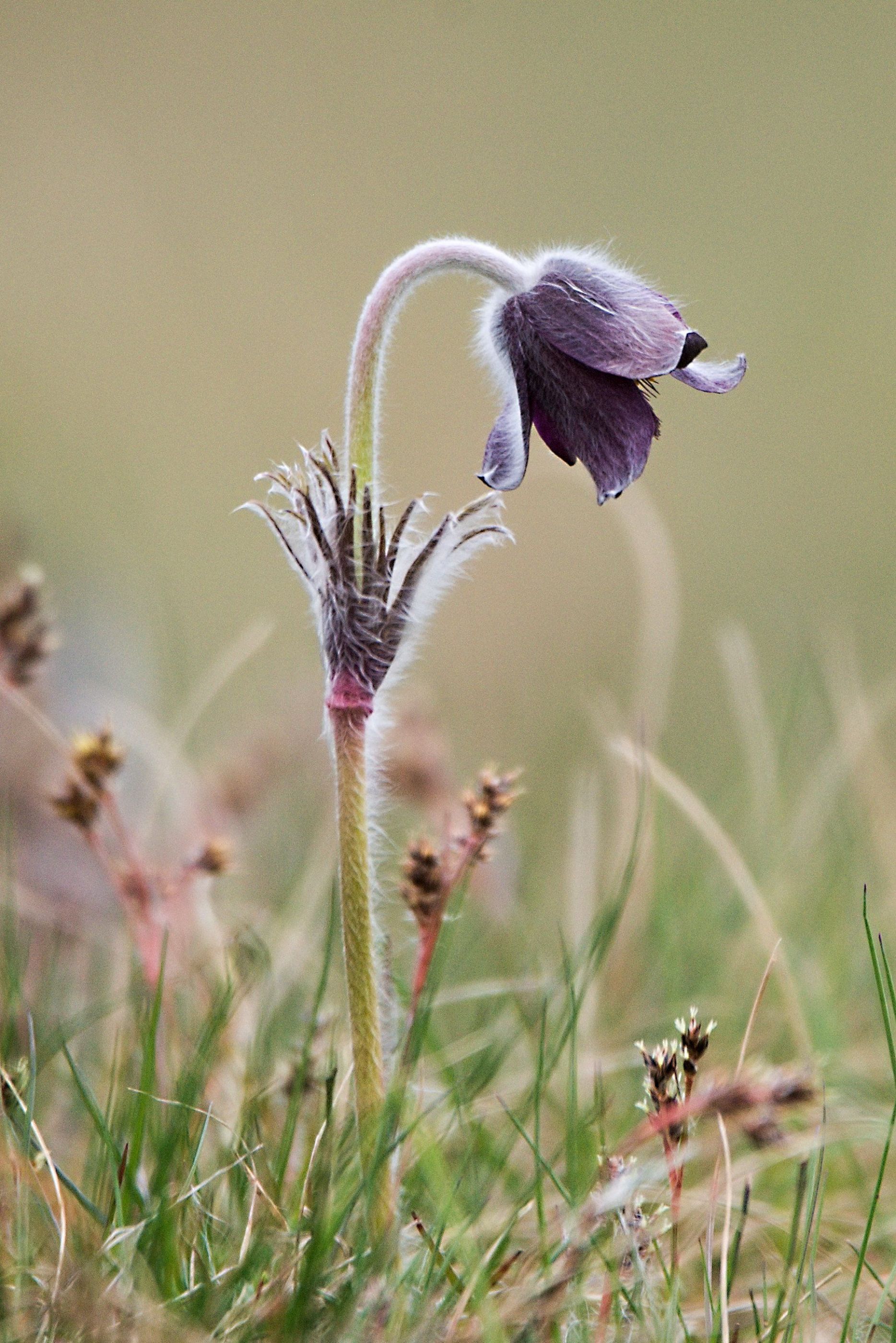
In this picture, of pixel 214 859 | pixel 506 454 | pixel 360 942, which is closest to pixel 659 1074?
pixel 360 942

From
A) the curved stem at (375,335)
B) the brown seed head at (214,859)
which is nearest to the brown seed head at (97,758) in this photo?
the brown seed head at (214,859)

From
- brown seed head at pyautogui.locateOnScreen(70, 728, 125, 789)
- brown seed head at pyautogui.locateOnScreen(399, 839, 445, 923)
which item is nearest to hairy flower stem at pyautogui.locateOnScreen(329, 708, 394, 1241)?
brown seed head at pyautogui.locateOnScreen(399, 839, 445, 923)

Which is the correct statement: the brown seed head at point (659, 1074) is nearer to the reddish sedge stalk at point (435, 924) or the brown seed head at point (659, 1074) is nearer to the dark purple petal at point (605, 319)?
the reddish sedge stalk at point (435, 924)

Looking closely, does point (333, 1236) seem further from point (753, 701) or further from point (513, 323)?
point (753, 701)

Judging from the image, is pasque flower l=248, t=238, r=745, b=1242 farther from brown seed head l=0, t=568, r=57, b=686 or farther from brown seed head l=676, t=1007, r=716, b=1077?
brown seed head l=0, t=568, r=57, b=686

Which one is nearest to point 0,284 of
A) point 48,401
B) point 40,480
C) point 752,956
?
point 48,401
